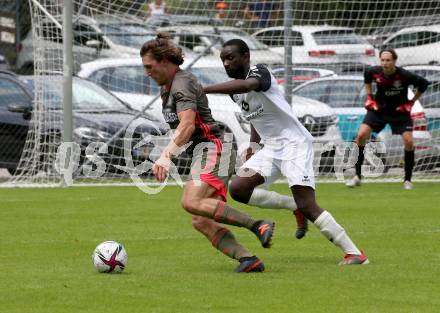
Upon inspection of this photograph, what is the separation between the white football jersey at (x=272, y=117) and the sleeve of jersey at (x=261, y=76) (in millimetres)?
199

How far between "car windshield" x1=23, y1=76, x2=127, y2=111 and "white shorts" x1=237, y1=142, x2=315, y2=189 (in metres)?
8.85

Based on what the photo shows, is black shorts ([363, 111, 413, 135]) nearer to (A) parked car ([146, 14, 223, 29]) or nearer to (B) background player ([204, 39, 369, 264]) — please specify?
(A) parked car ([146, 14, 223, 29])

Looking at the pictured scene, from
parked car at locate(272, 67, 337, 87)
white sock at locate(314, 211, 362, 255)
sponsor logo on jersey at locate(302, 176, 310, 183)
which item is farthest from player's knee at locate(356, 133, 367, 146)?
white sock at locate(314, 211, 362, 255)

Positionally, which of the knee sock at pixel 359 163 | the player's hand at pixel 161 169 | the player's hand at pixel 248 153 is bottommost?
the knee sock at pixel 359 163

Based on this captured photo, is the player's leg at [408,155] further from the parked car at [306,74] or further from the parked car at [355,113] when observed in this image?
the parked car at [306,74]

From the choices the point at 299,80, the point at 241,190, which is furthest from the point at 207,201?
the point at 299,80

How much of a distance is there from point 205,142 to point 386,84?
27.2 feet

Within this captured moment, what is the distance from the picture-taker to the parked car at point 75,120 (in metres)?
17.8

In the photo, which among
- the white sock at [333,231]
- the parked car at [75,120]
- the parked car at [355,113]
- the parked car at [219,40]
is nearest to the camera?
the white sock at [333,231]

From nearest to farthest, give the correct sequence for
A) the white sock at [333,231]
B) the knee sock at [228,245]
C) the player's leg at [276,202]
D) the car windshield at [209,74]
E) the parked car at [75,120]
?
the knee sock at [228,245] → the white sock at [333,231] → the player's leg at [276,202] → the parked car at [75,120] → the car windshield at [209,74]

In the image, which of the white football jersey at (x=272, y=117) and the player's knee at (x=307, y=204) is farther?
the white football jersey at (x=272, y=117)

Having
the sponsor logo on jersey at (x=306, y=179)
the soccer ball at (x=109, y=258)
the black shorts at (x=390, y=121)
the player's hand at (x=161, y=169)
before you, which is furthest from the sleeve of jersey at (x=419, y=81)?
the player's hand at (x=161, y=169)

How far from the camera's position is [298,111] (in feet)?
62.8

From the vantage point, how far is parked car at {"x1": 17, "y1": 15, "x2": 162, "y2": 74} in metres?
18.0
